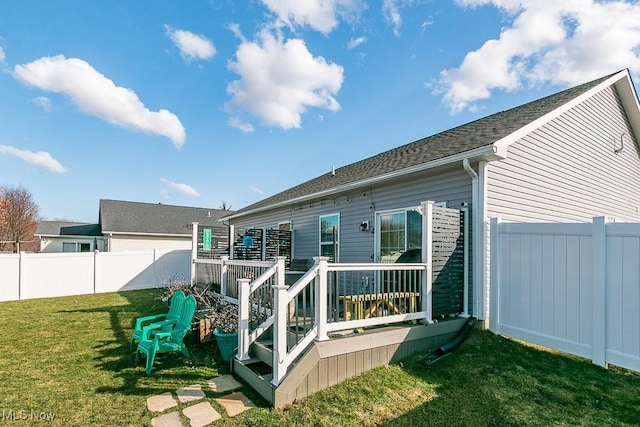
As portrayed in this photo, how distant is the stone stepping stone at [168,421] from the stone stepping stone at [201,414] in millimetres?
90

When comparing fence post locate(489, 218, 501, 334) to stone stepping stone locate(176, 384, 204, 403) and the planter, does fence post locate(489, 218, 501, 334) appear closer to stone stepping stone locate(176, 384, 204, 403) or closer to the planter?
the planter

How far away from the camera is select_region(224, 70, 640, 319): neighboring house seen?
5.36 metres

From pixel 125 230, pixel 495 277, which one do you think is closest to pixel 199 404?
pixel 495 277

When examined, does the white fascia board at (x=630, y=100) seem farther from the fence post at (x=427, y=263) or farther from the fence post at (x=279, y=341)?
the fence post at (x=279, y=341)

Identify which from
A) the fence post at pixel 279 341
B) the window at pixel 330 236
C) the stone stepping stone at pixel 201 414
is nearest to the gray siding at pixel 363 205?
the window at pixel 330 236

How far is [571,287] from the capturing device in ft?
14.1

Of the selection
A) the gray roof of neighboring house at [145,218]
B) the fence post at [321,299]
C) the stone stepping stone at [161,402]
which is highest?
the gray roof of neighboring house at [145,218]

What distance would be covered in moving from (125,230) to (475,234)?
19.1 metres

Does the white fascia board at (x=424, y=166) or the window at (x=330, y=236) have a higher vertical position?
the white fascia board at (x=424, y=166)

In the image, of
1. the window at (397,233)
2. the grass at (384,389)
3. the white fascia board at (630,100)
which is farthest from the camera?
the white fascia board at (630,100)

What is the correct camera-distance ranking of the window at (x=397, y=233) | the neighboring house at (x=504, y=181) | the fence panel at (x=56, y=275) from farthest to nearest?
the fence panel at (x=56, y=275) → the window at (x=397, y=233) → the neighboring house at (x=504, y=181)

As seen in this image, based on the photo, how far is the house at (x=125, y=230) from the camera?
18766 millimetres

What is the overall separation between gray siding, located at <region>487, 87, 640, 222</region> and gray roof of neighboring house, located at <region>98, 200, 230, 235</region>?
1635cm

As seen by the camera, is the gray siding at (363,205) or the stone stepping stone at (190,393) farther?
the gray siding at (363,205)
